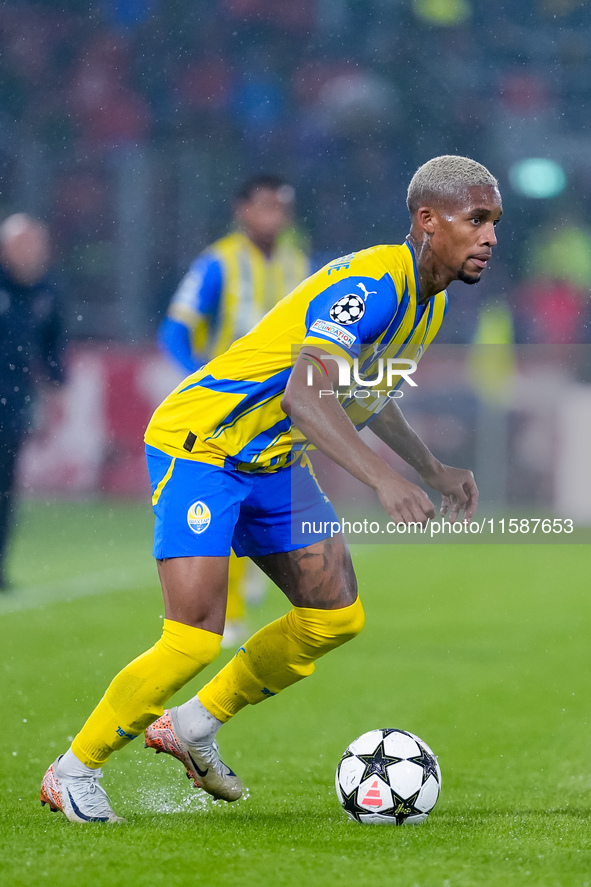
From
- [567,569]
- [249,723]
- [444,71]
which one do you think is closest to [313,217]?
[444,71]

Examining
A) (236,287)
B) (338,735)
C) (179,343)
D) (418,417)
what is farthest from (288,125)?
(338,735)

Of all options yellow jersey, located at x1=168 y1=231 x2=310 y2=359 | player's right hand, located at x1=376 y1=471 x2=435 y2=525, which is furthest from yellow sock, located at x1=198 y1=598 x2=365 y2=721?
yellow jersey, located at x1=168 y1=231 x2=310 y2=359

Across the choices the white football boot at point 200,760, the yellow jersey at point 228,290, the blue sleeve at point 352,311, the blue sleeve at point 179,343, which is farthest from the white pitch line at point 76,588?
Answer: the blue sleeve at point 352,311

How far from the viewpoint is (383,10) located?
50.0 ft

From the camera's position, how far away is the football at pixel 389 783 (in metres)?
3.05

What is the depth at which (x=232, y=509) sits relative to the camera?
3115 mm

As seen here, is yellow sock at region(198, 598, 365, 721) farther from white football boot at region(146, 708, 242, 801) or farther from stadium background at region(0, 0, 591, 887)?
stadium background at region(0, 0, 591, 887)

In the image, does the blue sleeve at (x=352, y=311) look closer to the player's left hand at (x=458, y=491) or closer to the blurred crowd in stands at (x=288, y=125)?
the player's left hand at (x=458, y=491)

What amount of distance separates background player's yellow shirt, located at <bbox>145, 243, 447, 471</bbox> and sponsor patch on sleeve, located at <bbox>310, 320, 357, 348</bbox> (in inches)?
4.1

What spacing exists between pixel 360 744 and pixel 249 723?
1378 mm

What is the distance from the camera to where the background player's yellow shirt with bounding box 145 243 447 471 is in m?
3.02

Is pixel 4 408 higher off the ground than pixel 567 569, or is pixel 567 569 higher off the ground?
pixel 4 408

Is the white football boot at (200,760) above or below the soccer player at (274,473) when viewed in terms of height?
below

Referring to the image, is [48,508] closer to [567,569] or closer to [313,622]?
[567,569]
